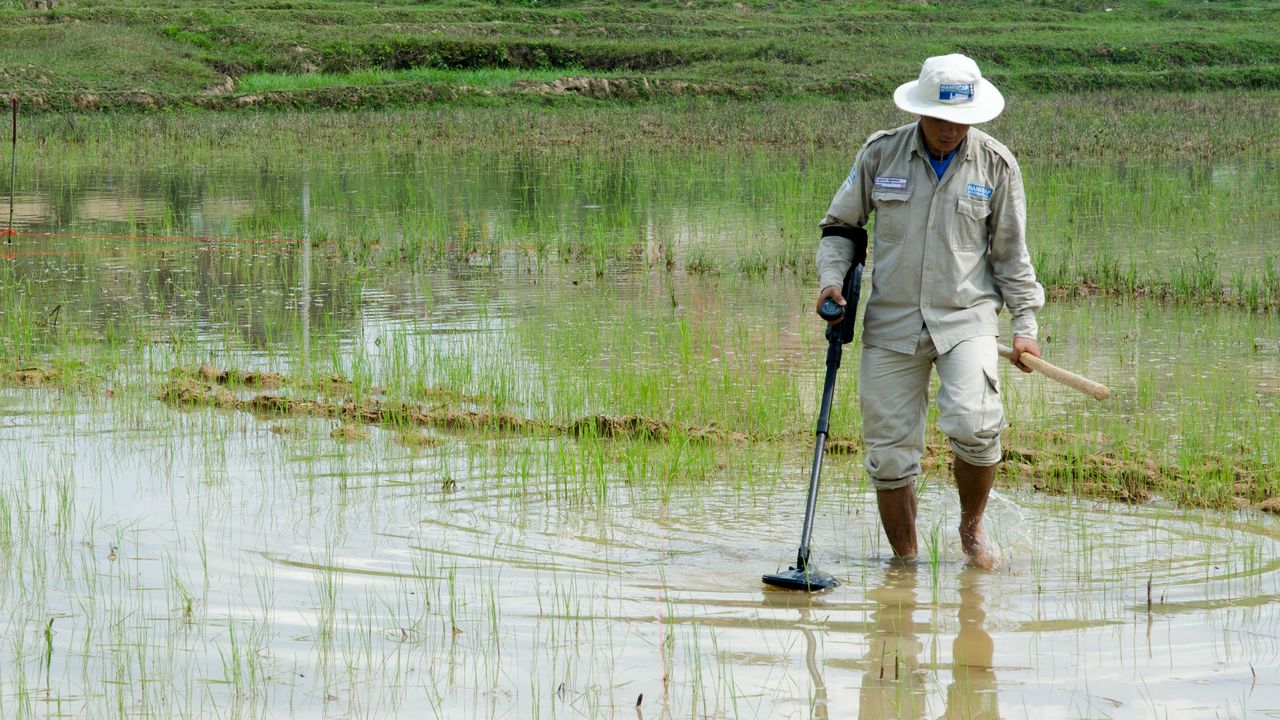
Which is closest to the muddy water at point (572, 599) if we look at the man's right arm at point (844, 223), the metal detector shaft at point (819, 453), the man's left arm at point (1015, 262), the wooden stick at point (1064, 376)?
the metal detector shaft at point (819, 453)

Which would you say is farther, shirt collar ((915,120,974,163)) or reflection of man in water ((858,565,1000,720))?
shirt collar ((915,120,974,163))

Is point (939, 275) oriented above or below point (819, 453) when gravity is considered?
above

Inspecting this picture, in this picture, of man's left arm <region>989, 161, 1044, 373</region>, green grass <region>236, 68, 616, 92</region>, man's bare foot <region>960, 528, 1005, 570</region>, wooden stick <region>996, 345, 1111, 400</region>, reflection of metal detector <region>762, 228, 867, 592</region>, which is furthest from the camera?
green grass <region>236, 68, 616, 92</region>

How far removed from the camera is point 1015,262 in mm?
4430

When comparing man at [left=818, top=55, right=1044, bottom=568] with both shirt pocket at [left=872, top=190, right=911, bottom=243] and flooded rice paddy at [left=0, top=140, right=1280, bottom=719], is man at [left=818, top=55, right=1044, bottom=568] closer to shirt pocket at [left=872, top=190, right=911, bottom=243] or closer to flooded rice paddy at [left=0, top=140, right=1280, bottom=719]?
shirt pocket at [left=872, top=190, right=911, bottom=243]

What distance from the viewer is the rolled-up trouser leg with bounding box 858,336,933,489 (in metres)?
4.46

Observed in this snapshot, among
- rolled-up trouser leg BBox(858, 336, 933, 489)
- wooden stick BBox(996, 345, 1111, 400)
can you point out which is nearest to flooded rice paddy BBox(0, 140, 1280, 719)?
rolled-up trouser leg BBox(858, 336, 933, 489)

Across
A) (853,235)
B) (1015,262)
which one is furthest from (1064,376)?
(853,235)

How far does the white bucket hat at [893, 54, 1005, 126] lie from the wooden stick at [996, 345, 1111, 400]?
72 cm

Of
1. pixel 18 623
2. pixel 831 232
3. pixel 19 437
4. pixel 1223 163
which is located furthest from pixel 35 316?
pixel 1223 163

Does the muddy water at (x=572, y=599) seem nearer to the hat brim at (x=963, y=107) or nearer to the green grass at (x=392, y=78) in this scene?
the hat brim at (x=963, y=107)

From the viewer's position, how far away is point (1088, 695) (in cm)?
345

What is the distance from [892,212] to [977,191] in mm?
254

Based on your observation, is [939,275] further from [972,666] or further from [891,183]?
[972,666]
